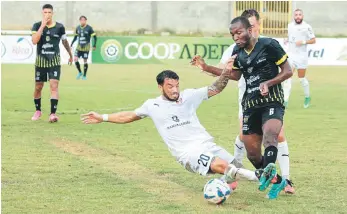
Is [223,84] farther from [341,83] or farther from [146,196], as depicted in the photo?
[341,83]

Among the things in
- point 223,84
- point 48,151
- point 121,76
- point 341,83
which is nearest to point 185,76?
point 121,76

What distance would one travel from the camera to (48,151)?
12.5 metres

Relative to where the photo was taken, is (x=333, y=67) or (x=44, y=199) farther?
(x=333, y=67)

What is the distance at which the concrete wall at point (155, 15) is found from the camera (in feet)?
160

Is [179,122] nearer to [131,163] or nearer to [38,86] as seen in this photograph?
[131,163]

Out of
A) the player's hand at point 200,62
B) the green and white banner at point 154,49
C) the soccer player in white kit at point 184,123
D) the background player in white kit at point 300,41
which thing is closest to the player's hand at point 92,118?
the soccer player in white kit at point 184,123

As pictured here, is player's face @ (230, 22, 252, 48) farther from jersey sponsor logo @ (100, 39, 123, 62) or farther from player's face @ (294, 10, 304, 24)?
jersey sponsor logo @ (100, 39, 123, 62)

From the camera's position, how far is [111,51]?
37.5m

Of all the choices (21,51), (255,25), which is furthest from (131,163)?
(21,51)

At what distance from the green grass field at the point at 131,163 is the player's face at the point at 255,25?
1834 mm

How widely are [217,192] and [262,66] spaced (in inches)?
59.8

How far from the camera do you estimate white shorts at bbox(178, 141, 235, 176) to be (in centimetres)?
888

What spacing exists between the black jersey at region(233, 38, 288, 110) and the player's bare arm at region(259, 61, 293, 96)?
0.08 metres

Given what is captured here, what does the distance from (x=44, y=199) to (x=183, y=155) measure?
1.62 meters
